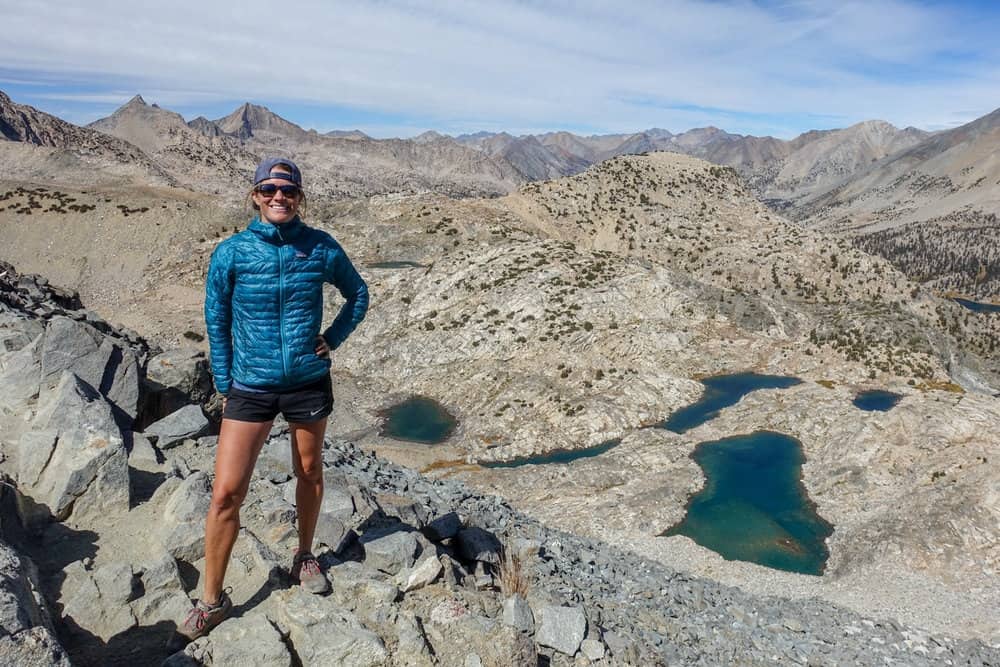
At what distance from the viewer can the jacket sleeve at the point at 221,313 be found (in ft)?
24.0

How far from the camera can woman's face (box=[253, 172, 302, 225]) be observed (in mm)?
7379

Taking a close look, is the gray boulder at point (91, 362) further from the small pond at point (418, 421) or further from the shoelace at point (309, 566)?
the small pond at point (418, 421)

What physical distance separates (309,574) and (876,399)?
6504cm

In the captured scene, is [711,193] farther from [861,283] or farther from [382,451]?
[382,451]

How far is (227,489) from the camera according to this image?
25.0ft

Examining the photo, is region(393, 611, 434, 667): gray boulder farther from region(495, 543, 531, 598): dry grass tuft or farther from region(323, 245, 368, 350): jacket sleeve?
region(323, 245, 368, 350): jacket sleeve

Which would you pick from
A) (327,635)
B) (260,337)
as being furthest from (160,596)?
(260,337)

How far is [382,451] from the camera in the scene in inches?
1906

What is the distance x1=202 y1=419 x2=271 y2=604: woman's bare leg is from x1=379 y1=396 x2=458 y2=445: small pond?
45766 mm

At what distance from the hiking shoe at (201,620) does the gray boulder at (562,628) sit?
5.55 meters

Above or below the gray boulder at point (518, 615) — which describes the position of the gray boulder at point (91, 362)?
above

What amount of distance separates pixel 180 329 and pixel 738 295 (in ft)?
243

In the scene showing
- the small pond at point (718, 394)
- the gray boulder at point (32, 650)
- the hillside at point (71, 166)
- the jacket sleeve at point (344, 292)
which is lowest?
the small pond at point (718, 394)

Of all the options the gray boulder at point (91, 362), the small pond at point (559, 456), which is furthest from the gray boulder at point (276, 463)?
the small pond at point (559, 456)
